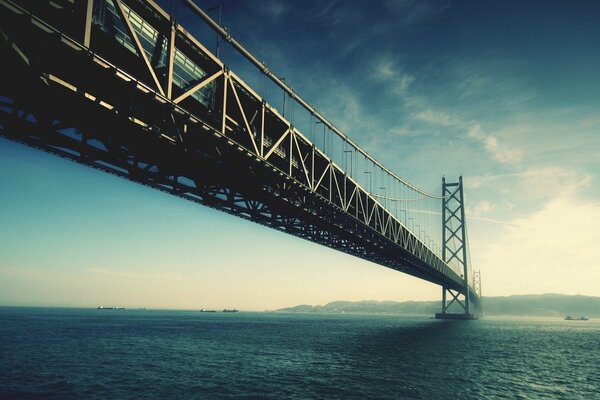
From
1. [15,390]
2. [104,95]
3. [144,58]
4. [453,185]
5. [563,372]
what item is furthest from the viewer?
[453,185]

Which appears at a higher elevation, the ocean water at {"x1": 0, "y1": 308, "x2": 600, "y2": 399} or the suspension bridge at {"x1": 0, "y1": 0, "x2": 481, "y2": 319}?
the suspension bridge at {"x1": 0, "y1": 0, "x2": 481, "y2": 319}

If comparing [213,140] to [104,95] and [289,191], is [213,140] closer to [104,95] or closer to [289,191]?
[104,95]

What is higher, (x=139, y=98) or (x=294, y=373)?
(x=139, y=98)

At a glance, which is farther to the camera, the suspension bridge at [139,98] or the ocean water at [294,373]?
the ocean water at [294,373]

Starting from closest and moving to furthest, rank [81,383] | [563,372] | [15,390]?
[15,390] < [81,383] < [563,372]

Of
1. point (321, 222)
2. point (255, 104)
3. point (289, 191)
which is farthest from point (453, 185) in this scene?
point (255, 104)

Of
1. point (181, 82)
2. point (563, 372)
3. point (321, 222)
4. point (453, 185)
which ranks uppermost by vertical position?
point (453, 185)

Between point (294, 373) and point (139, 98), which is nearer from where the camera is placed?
point (139, 98)

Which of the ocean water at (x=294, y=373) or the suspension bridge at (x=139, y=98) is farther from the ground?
the suspension bridge at (x=139, y=98)

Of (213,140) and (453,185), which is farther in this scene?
(453,185)

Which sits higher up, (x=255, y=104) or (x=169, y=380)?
(x=255, y=104)

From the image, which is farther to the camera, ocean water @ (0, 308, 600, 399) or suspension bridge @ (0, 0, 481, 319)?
ocean water @ (0, 308, 600, 399)
